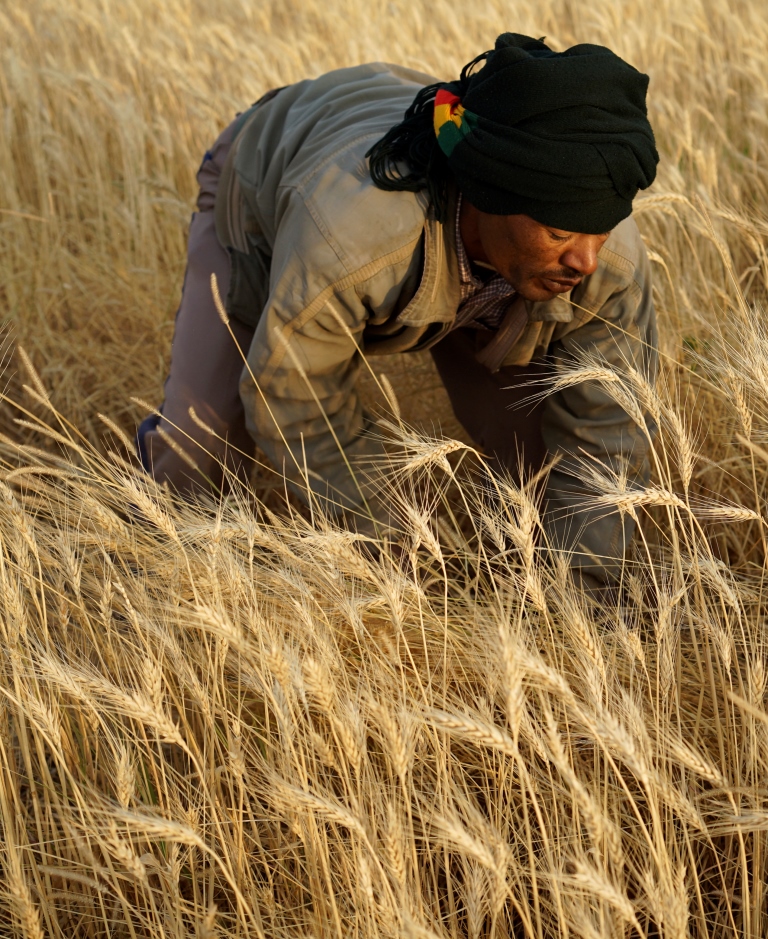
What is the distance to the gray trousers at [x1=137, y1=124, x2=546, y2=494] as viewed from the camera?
2504 millimetres

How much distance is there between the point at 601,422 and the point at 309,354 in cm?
71

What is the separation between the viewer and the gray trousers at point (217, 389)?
2.50 metres

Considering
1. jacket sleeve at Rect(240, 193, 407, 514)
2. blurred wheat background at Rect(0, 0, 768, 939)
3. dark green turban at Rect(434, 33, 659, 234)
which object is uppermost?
dark green turban at Rect(434, 33, 659, 234)

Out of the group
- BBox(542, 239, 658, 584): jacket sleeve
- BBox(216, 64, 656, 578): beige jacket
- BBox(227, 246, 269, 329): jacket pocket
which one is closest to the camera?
BBox(216, 64, 656, 578): beige jacket

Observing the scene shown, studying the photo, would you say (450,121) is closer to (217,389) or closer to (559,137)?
(559,137)

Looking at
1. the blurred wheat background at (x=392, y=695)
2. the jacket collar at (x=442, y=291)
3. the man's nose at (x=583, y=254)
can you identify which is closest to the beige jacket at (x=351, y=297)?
the jacket collar at (x=442, y=291)

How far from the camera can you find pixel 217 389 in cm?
251

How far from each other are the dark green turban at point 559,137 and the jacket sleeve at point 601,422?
32cm

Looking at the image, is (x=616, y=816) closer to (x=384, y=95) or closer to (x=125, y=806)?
(x=125, y=806)

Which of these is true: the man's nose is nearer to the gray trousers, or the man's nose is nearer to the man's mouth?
the man's mouth

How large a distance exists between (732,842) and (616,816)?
0.30 metres

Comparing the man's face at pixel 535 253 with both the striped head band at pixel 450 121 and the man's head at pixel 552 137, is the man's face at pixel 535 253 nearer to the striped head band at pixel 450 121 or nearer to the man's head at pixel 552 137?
the man's head at pixel 552 137

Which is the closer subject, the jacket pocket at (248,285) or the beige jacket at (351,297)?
the beige jacket at (351,297)

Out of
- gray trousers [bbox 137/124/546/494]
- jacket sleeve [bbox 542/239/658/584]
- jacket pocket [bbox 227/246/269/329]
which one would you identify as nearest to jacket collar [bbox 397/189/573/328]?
jacket sleeve [bbox 542/239/658/584]
